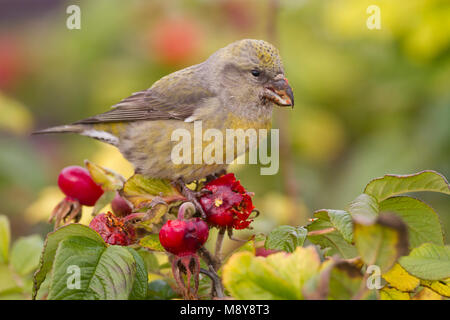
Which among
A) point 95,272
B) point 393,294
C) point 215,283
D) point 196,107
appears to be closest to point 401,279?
point 393,294

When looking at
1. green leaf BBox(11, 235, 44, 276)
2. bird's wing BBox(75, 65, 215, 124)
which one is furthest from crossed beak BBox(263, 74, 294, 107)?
green leaf BBox(11, 235, 44, 276)

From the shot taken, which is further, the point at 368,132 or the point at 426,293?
the point at 368,132

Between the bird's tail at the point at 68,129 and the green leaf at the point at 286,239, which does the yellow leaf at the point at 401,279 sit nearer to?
the green leaf at the point at 286,239

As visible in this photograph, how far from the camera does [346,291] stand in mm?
876

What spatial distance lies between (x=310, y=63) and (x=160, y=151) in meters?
1.62

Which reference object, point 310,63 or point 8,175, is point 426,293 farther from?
point 8,175

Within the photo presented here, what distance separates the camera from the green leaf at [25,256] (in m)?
1.53

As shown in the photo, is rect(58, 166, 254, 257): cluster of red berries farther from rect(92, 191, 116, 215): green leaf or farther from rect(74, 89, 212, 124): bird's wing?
rect(74, 89, 212, 124): bird's wing

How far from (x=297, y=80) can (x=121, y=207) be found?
85.8 inches

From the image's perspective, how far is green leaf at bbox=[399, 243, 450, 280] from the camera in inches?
39.0

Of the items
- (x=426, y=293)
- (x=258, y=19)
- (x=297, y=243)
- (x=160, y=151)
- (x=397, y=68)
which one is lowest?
(x=426, y=293)

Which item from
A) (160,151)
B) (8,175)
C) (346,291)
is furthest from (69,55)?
(346,291)

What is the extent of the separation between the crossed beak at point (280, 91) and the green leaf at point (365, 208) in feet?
2.75

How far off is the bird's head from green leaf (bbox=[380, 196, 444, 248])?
29.3 inches
